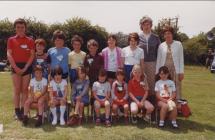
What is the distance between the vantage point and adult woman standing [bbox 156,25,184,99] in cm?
866

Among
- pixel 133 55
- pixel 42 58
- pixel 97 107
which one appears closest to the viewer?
pixel 97 107

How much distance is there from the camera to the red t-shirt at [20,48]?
27.9ft

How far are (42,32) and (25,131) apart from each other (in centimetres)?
3001

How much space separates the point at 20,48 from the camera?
849 centimetres

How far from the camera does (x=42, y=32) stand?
1457 inches

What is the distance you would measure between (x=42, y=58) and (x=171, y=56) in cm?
273

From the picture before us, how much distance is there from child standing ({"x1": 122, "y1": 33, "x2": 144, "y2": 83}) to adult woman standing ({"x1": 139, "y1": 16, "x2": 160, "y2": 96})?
236 mm

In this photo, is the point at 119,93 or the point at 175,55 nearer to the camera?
the point at 119,93

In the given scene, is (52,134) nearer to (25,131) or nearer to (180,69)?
(25,131)

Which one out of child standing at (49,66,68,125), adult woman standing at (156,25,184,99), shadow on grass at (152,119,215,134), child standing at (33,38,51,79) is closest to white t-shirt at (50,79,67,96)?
child standing at (49,66,68,125)

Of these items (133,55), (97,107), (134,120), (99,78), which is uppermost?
(133,55)

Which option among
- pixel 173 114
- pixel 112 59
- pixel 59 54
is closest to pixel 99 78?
pixel 112 59

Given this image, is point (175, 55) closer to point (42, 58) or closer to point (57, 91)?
point (57, 91)

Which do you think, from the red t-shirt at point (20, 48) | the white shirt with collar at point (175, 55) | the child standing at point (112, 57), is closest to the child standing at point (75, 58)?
the child standing at point (112, 57)
